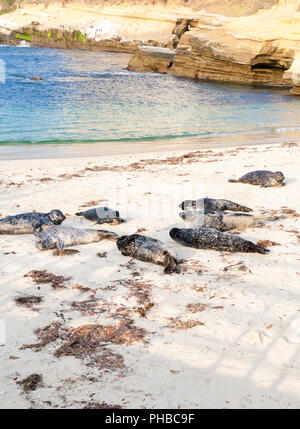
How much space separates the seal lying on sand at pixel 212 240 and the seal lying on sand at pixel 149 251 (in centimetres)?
54

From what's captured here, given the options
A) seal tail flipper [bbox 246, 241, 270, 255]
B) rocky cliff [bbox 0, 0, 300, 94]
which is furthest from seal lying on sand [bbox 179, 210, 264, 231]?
rocky cliff [bbox 0, 0, 300, 94]

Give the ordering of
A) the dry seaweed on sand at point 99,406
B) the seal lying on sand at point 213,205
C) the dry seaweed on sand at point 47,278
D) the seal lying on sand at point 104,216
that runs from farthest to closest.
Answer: the seal lying on sand at point 213,205 < the seal lying on sand at point 104,216 < the dry seaweed on sand at point 47,278 < the dry seaweed on sand at point 99,406

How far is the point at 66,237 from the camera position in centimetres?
704

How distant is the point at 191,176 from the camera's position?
11203 millimetres

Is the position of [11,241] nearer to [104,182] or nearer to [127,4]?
[104,182]

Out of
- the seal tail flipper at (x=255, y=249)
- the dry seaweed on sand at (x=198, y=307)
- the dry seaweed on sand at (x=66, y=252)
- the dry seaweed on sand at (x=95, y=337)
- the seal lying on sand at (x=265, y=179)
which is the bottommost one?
the dry seaweed on sand at (x=66, y=252)

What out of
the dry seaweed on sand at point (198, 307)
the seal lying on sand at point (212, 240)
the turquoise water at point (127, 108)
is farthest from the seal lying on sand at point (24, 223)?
the turquoise water at point (127, 108)

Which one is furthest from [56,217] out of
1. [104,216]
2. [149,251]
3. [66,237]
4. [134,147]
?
[134,147]

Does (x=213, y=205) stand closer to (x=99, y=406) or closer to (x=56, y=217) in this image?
(x=56, y=217)

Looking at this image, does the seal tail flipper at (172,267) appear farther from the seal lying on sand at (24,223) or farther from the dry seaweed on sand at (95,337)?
the seal lying on sand at (24,223)

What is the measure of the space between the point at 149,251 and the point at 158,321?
158 cm

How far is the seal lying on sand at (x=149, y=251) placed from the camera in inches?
244

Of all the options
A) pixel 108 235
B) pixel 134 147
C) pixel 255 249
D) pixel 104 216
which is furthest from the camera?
pixel 134 147
